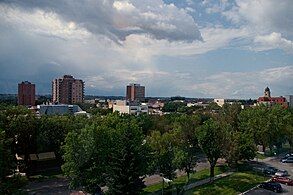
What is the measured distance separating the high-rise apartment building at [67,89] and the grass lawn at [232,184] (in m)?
154

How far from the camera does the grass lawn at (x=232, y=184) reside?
36625 mm

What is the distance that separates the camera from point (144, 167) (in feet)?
99.6

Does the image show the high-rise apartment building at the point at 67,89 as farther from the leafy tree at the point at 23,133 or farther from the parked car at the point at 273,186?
the parked car at the point at 273,186

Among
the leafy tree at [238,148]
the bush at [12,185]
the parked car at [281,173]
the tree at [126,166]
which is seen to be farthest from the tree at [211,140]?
the bush at [12,185]

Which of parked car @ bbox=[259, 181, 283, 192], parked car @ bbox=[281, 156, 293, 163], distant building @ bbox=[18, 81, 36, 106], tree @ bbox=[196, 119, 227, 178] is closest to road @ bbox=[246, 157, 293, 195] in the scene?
parked car @ bbox=[259, 181, 283, 192]

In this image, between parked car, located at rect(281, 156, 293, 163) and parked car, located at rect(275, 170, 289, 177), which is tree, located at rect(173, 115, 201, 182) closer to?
parked car, located at rect(275, 170, 289, 177)

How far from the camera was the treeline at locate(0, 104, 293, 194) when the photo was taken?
2933 cm

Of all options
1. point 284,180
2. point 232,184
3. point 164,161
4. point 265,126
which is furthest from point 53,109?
point 164,161

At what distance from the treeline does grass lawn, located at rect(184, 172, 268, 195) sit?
218 centimetres

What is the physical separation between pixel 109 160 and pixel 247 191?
16.7 meters

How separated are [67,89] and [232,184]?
160m

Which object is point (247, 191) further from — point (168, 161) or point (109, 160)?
point (109, 160)

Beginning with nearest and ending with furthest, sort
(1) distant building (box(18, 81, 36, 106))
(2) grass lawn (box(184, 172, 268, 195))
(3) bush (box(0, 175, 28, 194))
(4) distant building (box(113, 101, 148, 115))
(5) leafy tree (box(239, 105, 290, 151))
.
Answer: (3) bush (box(0, 175, 28, 194)) → (2) grass lawn (box(184, 172, 268, 195)) → (5) leafy tree (box(239, 105, 290, 151)) → (4) distant building (box(113, 101, 148, 115)) → (1) distant building (box(18, 81, 36, 106))

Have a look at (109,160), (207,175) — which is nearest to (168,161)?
(109,160)
